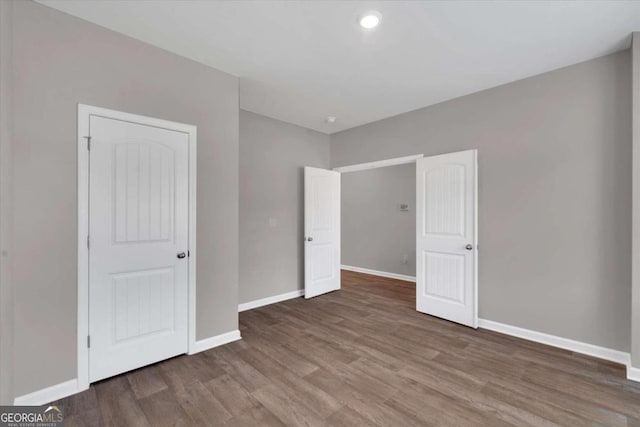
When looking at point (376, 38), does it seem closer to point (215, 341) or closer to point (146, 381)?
point (215, 341)

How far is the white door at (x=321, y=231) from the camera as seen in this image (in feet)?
15.0

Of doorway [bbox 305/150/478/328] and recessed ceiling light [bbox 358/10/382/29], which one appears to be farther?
doorway [bbox 305/150/478/328]

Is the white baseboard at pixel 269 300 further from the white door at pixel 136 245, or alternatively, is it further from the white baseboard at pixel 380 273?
the white baseboard at pixel 380 273

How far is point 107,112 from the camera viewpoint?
2.28 meters

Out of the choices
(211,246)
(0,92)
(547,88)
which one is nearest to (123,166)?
(0,92)

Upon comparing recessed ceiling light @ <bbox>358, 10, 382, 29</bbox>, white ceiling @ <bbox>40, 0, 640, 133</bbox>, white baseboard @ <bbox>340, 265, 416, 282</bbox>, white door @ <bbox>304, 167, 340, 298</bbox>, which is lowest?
white baseboard @ <bbox>340, 265, 416, 282</bbox>

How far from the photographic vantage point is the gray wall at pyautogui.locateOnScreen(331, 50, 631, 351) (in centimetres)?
262

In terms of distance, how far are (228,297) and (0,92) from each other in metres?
2.28

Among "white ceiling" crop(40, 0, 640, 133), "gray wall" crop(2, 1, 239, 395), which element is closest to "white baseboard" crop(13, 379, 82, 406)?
"gray wall" crop(2, 1, 239, 395)

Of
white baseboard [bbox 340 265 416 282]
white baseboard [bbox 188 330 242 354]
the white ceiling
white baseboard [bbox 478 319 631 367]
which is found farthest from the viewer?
white baseboard [bbox 340 265 416 282]

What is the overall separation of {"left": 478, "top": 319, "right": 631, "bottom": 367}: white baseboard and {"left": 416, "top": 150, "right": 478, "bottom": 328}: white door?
0.71 feet

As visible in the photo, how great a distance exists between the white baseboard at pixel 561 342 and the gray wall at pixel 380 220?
2.62 m

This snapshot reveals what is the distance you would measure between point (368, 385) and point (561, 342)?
86.2 inches

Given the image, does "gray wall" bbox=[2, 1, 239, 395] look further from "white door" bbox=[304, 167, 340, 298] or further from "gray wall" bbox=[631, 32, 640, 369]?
"gray wall" bbox=[631, 32, 640, 369]
